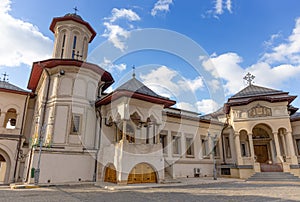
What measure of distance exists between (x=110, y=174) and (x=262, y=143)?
1499 centimetres

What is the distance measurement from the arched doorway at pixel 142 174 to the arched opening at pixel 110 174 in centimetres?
94

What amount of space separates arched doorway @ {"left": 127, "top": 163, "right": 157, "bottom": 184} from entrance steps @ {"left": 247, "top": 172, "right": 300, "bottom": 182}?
7.85 meters

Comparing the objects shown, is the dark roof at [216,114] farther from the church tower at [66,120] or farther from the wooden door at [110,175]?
the wooden door at [110,175]

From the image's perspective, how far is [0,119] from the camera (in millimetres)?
15164

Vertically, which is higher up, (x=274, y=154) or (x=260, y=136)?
(x=260, y=136)

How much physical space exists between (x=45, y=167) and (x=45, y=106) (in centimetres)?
412

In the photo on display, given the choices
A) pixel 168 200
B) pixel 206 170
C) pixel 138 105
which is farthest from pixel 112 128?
pixel 206 170

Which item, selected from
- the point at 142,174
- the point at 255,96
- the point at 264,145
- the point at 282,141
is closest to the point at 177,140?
the point at 142,174

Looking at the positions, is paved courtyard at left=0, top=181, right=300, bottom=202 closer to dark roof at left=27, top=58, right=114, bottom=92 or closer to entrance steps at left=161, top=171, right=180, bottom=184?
entrance steps at left=161, top=171, right=180, bottom=184

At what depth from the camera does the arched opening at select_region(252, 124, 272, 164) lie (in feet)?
65.9

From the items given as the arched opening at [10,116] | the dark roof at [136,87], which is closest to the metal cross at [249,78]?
the dark roof at [136,87]

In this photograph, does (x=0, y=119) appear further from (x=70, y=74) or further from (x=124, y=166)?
(x=124, y=166)

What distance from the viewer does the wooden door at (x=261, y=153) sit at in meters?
20.2

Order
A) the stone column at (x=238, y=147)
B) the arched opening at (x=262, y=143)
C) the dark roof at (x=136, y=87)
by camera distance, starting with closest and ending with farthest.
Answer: the dark roof at (x=136, y=87) < the stone column at (x=238, y=147) < the arched opening at (x=262, y=143)
